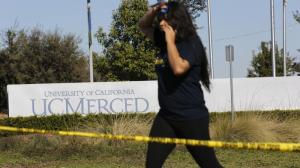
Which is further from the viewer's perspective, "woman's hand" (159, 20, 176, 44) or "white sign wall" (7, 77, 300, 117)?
"white sign wall" (7, 77, 300, 117)

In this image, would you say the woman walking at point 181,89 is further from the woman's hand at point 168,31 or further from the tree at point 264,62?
the tree at point 264,62

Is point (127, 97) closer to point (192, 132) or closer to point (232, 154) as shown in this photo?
point (232, 154)

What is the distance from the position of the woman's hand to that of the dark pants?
0.64 metres

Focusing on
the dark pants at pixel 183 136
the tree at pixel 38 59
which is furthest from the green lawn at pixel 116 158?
the tree at pixel 38 59

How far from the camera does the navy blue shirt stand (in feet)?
14.9

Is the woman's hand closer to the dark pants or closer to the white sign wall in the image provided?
the dark pants

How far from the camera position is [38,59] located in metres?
35.0

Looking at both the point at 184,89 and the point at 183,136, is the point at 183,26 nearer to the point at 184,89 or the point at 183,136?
the point at 184,89

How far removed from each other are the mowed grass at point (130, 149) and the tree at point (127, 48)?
20.5 meters

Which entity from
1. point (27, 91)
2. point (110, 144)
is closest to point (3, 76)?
point (27, 91)

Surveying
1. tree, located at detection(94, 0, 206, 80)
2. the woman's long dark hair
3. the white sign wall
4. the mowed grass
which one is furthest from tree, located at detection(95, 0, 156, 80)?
the woman's long dark hair

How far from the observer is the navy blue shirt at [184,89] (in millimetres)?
4551

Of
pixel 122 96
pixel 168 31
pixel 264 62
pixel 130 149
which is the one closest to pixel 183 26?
pixel 168 31

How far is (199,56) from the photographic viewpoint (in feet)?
15.1
